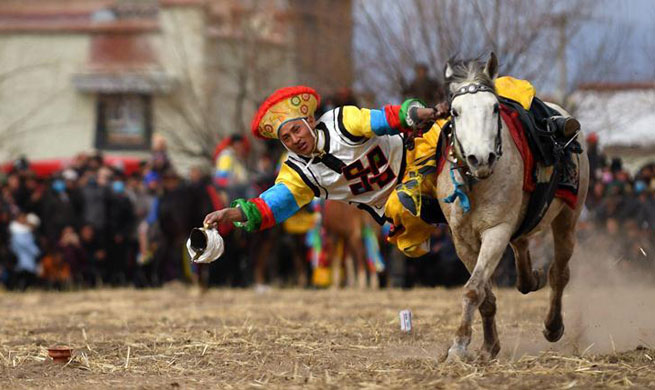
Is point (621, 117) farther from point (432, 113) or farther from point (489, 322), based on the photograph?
point (432, 113)

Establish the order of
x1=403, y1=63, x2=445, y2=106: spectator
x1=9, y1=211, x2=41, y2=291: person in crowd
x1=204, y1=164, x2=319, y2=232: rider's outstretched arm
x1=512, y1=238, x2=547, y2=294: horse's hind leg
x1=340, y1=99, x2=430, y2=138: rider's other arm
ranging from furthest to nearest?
x1=9, y1=211, x2=41, y2=291: person in crowd < x1=403, y1=63, x2=445, y2=106: spectator < x1=512, y1=238, x2=547, y2=294: horse's hind leg < x1=204, y1=164, x2=319, y2=232: rider's outstretched arm < x1=340, y1=99, x2=430, y2=138: rider's other arm

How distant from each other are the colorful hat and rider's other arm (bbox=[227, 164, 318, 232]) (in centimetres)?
37

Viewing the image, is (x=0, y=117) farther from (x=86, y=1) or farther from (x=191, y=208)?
(x=191, y=208)

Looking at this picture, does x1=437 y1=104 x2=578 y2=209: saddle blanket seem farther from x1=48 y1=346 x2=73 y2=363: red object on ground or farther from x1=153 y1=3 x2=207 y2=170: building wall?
x1=153 y1=3 x2=207 y2=170: building wall

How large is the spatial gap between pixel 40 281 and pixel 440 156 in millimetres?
12151

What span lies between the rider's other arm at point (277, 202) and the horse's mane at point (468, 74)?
4.53 ft

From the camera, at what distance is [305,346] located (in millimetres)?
9102

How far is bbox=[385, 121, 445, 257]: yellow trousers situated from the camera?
8289mm

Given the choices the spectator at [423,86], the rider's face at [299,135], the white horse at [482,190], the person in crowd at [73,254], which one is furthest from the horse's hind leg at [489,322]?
the person in crowd at [73,254]

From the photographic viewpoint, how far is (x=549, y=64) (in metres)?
16.4

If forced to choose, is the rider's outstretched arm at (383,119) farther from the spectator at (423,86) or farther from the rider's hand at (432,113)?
the spectator at (423,86)

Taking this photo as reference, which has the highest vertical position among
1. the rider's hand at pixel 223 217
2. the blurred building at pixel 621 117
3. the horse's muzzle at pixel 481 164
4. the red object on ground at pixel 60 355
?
the blurred building at pixel 621 117

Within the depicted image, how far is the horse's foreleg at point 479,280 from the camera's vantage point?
7.53 m

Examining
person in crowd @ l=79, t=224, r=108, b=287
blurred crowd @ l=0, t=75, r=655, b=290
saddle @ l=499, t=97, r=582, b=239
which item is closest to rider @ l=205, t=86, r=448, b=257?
saddle @ l=499, t=97, r=582, b=239
